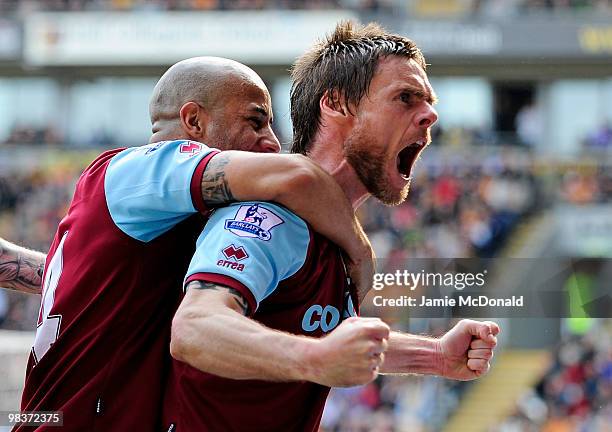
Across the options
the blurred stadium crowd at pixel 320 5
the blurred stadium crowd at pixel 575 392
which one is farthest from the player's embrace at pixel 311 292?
the blurred stadium crowd at pixel 320 5

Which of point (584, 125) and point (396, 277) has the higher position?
point (396, 277)

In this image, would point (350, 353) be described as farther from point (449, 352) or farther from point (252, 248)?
point (449, 352)

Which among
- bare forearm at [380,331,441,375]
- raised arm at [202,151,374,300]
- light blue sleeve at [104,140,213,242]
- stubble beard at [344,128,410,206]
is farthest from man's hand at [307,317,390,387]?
bare forearm at [380,331,441,375]

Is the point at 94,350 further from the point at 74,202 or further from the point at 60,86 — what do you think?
the point at 60,86

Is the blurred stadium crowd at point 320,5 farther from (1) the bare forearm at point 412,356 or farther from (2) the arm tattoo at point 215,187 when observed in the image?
(2) the arm tattoo at point 215,187

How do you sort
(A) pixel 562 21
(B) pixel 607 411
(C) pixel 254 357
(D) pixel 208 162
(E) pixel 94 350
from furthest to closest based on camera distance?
(A) pixel 562 21 → (B) pixel 607 411 → (E) pixel 94 350 → (D) pixel 208 162 → (C) pixel 254 357

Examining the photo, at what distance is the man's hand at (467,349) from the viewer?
2746 millimetres

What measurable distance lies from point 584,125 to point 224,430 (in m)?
18.9

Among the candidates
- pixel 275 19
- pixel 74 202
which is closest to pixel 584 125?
pixel 275 19

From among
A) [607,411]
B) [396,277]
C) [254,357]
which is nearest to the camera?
[254,357]

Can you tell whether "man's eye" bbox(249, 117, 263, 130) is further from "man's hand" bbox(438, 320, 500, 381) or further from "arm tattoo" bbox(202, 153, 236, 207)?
"man's hand" bbox(438, 320, 500, 381)

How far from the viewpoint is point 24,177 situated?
61.5 feet

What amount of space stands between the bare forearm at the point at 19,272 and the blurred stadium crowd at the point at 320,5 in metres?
18.0

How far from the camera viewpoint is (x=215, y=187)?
2330 mm
